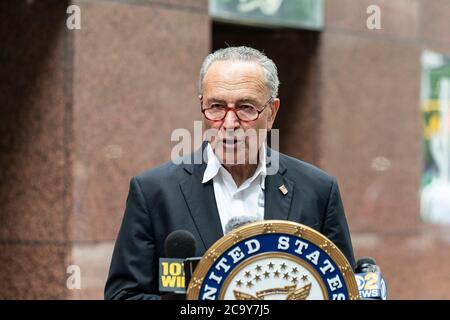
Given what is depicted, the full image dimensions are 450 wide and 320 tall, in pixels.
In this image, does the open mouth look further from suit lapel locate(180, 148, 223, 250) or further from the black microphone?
the black microphone

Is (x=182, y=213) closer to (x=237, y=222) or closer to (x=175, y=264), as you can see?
(x=237, y=222)

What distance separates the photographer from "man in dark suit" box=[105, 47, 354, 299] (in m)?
2.85

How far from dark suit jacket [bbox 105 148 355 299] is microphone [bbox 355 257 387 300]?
0.20ft

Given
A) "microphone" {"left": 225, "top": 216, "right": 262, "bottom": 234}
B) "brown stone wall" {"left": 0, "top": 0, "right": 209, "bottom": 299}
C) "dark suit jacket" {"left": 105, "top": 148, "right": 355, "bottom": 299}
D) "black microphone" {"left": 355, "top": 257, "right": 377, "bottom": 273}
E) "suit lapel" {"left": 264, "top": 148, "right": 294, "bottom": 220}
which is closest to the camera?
"microphone" {"left": 225, "top": 216, "right": 262, "bottom": 234}

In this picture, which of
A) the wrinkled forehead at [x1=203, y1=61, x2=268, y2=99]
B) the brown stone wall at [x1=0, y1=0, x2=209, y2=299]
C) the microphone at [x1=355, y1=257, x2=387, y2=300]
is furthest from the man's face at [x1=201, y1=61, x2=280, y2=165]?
the brown stone wall at [x1=0, y1=0, x2=209, y2=299]

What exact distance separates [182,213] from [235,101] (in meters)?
0.44

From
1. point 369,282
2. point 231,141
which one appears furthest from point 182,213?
point 369,282

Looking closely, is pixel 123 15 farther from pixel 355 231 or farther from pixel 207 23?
pixel 355 231

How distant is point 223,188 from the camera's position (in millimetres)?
3068

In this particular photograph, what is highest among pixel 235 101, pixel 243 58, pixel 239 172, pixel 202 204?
pixel 243 58

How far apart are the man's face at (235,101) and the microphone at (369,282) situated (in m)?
0.58

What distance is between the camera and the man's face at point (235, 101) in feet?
9.29

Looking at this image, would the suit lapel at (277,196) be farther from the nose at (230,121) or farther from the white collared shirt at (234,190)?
the nose at (230,121)

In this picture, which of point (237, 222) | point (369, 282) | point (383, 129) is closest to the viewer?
point (237, 222)
